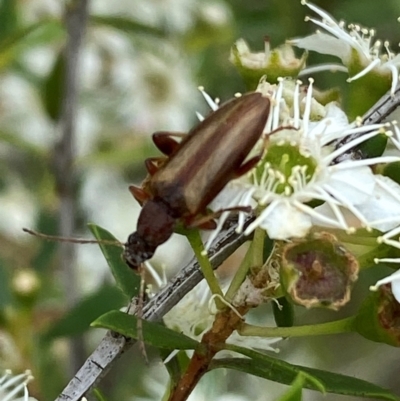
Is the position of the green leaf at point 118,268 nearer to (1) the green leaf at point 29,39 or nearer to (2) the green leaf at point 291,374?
(2) the green leaf at point 291,374

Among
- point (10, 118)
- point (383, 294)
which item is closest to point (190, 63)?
point (10, 118)

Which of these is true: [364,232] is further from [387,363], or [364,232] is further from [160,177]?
[387,363]

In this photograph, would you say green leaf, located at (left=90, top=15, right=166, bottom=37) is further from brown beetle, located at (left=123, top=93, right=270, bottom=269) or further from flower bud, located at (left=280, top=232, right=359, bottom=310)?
flower bud, located at (left=280, top=232, right=359, bottom=310)

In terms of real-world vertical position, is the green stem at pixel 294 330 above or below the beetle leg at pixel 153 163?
below

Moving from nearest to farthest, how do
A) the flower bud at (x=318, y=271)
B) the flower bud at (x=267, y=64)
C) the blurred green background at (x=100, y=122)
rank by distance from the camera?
the flower bud at (x=318, y=271), the flower bud at (x=267, y=64), the blurred green background at (x=100, y=122)

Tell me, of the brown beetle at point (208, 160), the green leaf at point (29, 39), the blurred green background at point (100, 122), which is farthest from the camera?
the blurred green background at point (100, 122)

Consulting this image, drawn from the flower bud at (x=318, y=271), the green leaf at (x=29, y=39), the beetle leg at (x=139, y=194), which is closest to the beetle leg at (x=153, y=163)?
the beetle leg at (x=139, y=194)
